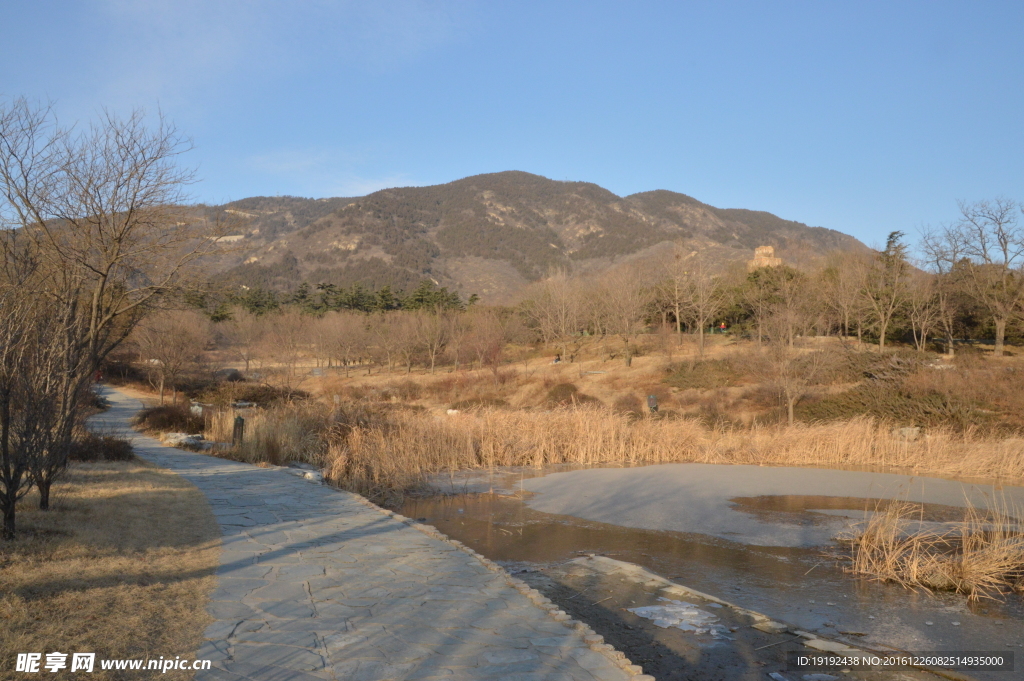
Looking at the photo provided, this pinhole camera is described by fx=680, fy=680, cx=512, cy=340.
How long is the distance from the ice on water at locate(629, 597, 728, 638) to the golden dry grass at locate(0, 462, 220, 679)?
155 inches

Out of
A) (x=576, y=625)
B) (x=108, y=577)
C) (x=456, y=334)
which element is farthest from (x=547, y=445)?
(x=456, y=334)

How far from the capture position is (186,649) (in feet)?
13.9

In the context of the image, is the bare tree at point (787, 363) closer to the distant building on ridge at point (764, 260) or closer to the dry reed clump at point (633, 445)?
the dry reed clump at point (633, 445)

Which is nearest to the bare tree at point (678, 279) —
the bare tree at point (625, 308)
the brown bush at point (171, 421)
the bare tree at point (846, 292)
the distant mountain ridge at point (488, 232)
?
the bare tree at point (625, 308)

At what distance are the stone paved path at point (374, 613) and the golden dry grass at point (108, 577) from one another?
225 mm

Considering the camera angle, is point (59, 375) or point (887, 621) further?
point (59, 375)

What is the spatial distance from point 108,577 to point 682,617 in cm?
499

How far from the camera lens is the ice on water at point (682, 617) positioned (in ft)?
20.3

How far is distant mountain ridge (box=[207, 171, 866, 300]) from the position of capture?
11244 centimetres

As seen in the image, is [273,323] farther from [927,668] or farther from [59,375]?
[927,668]

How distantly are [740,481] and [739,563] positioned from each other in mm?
6221

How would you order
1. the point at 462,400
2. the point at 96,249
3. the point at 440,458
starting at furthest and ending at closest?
the point at 462,400
the point at 440,458
the point at 96,249

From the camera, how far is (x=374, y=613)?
17.0 feet

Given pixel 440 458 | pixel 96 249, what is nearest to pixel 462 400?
pixel 440 458
